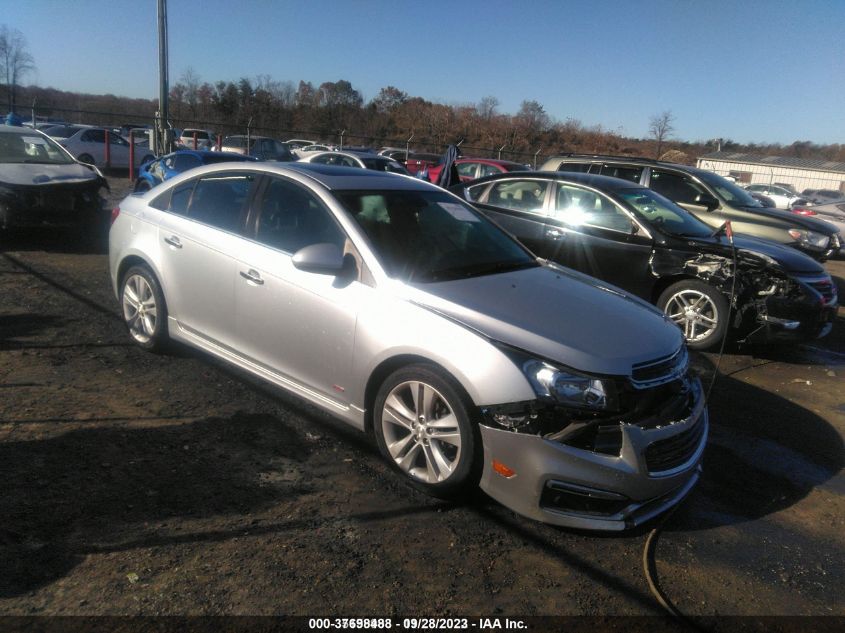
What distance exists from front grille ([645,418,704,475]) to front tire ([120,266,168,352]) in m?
3.64

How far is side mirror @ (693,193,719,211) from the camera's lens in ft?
31.2

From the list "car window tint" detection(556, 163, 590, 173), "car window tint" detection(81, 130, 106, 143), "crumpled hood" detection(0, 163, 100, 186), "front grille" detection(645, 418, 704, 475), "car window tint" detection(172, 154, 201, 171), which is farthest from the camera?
"car window tint" detection(81, 130, 106, 143)

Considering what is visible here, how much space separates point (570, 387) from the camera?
305 cm

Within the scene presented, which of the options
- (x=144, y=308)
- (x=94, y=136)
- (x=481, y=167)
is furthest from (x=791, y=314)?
(x=94, y=136)

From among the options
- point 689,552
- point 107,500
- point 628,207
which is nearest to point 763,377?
point 628,207

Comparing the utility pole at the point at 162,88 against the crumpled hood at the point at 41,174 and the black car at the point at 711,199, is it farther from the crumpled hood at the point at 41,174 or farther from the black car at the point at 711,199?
the black car at the point at 711,199

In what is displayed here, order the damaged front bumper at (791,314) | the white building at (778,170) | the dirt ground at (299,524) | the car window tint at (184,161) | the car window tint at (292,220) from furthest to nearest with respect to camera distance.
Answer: the white building at (778,170), the car window tint at (184,161), the damaged front bumper at (791,314), the car window tint at (292,220), the dirt ground at (299,524)

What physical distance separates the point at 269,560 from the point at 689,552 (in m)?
1.99

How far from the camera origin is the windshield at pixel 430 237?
3.85m

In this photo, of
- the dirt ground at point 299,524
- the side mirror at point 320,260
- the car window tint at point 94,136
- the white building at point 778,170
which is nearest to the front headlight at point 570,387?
the dirt ground at point 299,524

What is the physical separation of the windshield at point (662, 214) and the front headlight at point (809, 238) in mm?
3490

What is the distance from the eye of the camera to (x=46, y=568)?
265 cm

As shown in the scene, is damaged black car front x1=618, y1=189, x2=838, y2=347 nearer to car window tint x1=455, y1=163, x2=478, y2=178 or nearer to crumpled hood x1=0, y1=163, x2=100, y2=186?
crumpled hood x1=0, y1=163, x2=100, y2=186

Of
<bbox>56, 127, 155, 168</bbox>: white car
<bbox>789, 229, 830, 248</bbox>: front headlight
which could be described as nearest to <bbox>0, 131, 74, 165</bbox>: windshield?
<bbox>789, 229, 830, 248</bbox>: front headlight
